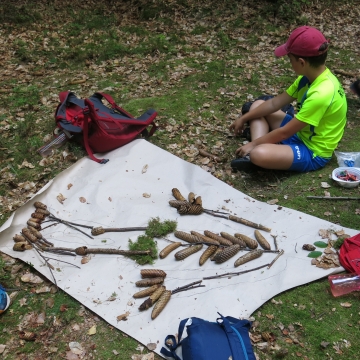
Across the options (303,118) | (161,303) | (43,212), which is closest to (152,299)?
(161,303)

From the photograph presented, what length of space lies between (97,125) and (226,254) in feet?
6.72

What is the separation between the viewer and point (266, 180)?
13.1 feet

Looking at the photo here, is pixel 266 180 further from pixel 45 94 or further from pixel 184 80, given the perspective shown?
pixel 45 94

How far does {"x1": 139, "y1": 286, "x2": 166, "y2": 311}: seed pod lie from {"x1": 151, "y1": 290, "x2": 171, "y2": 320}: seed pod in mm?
31

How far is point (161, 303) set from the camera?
109 inches

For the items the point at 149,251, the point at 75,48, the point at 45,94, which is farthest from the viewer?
the point at 75,48

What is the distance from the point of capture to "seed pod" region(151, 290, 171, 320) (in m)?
2.71

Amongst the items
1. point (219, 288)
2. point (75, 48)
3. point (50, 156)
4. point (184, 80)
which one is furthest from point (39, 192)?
point (75, 48)

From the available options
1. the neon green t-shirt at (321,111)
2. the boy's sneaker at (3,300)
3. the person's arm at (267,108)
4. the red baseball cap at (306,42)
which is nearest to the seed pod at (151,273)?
the boy's sneaker at (3,300)

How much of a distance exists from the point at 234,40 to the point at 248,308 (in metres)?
5.82

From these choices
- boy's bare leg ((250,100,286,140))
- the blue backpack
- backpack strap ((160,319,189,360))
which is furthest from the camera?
boy's bare leg ((250,100,286,140))

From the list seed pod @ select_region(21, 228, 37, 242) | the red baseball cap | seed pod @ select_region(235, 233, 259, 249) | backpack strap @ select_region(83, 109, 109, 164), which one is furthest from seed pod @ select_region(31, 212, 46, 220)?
the red baseball cap

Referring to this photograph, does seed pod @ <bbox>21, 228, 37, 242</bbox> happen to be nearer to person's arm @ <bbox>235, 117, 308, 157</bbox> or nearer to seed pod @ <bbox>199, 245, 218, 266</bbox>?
seed pod @ <bbox>199, 245, 218, 266</bbox>

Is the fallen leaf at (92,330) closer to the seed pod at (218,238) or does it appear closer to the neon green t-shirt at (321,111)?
the seed pod at (218,238)
